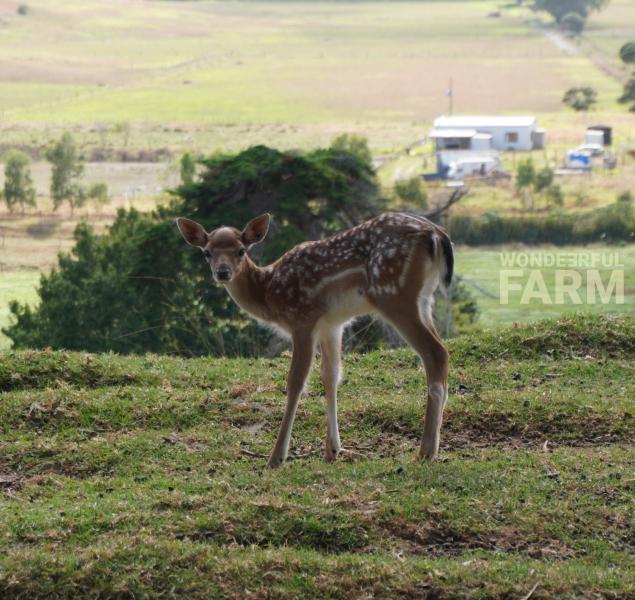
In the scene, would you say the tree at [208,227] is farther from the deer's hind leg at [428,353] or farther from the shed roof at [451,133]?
the shed roof at [451,133]

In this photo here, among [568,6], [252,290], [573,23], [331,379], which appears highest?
[568,6]

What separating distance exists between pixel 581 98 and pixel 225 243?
104m

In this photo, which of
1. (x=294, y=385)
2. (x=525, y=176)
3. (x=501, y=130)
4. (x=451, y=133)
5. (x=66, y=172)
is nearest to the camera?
(x=294, y=385)

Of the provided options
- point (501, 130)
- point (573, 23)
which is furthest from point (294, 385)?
point (573, 23)

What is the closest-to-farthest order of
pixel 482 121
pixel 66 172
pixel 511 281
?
1. pixel 511 281
2. pixel 66 172
3. pixel 482 121

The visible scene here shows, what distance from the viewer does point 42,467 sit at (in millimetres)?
8977

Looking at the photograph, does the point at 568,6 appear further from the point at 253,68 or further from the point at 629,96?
the point at 629,96

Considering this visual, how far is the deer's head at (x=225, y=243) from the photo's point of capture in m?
9.23

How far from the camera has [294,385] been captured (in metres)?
8.90

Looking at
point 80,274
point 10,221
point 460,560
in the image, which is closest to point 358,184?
point 80,274

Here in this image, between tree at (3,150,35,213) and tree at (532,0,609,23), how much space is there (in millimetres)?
96574

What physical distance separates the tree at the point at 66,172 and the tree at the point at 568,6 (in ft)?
291

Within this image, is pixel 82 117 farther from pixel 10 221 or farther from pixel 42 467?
pixel 42 467

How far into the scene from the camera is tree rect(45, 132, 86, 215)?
72.1 meters
